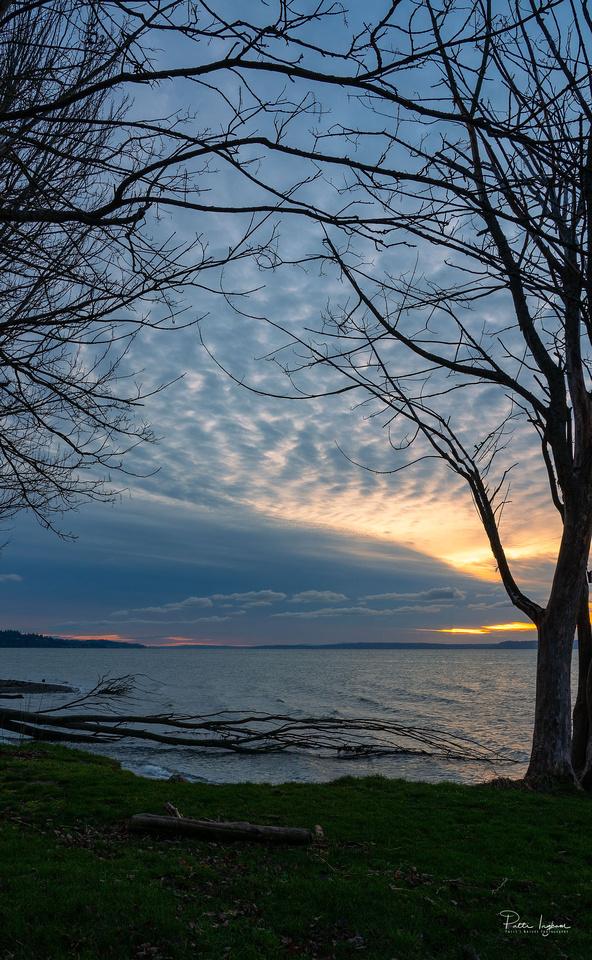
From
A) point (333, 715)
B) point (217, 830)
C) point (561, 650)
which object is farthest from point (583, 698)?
point (333, 715)

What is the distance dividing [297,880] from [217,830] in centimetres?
175

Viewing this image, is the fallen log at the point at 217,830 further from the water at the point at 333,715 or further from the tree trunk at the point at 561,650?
the water at the point at 333,715

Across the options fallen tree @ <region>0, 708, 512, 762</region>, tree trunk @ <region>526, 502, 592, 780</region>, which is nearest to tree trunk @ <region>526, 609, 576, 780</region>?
tree trunk @ <region>526, 502, 592, 780</region>

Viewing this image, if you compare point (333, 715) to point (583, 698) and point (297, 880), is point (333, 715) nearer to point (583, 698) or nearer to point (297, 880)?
point (583, 698)

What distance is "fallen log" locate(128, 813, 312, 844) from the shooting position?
7430mm

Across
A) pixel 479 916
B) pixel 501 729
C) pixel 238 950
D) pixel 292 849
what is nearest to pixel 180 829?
pixel 292 849

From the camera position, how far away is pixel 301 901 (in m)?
5.76

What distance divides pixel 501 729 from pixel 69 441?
29.4 m

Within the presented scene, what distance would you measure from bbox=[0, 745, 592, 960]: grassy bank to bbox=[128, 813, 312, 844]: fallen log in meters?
0.19

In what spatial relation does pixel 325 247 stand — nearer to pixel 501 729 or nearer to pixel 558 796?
pixel 558 796

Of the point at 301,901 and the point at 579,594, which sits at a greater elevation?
the point at 579,594

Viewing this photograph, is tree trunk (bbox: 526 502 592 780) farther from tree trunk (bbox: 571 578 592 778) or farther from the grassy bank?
the grassy bank

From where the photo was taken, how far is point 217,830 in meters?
7.57

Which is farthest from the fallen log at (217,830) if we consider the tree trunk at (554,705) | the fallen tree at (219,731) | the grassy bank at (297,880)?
the fallen tree at (219,731)
